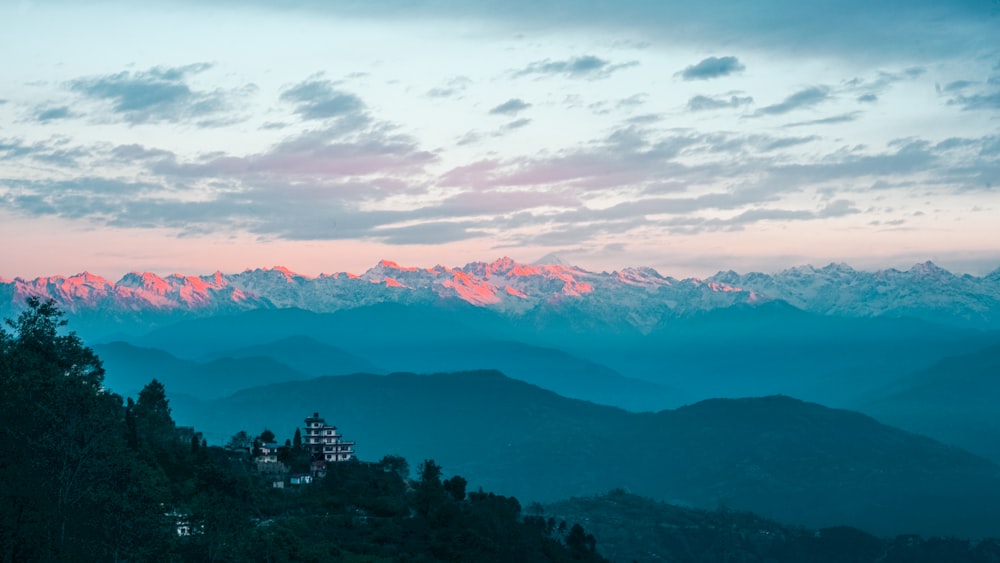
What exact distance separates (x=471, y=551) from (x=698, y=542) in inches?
4149

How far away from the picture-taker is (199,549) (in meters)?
67.7

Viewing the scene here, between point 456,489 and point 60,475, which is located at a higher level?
point 456,489

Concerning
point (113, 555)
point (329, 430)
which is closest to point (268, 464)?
point (329, 430)

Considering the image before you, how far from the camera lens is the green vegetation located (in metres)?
56.8

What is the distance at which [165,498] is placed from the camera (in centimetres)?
7619

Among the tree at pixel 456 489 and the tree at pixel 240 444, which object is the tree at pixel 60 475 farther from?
the tree at pixel 240 444

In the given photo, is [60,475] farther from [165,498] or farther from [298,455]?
[298,455]

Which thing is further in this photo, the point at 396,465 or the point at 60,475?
the point at 396,465

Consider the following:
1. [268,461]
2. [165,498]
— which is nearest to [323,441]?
[268,461]

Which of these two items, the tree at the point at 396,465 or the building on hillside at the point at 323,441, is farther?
the building on hillside at the point at 323,441

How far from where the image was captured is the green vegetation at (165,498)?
56.8 m

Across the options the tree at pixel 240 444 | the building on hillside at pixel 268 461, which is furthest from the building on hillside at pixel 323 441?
the tree at pixel 240 444

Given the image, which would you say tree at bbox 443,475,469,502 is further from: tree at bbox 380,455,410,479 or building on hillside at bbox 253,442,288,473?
building on hillside at bbox 253,442,288,473

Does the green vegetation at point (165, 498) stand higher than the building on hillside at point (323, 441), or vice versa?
the building on hillside at point (323, 441)
